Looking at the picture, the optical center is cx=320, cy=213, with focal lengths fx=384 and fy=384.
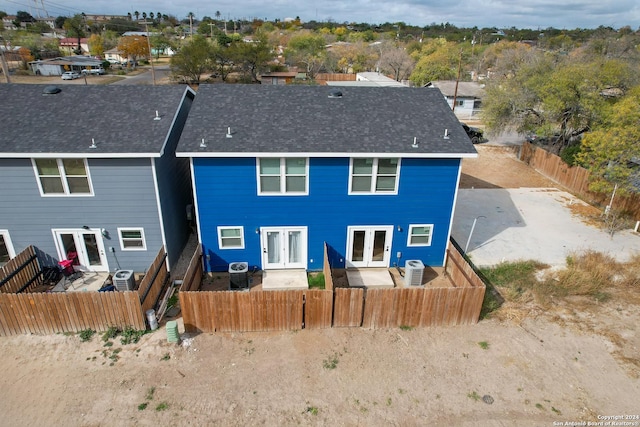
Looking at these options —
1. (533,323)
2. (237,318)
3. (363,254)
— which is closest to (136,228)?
(237,318)

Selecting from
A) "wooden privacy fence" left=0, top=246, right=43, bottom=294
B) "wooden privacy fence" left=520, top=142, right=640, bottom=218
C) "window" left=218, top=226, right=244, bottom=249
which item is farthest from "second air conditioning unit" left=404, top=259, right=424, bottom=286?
"wooden privacy fence" left=520, top=142, right=640, bottom=218

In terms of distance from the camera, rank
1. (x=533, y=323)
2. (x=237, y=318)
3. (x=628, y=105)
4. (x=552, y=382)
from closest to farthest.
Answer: (x=552, y=382) < (x=237, y=318) < (x=533, y=323) < (x=628, y=105)

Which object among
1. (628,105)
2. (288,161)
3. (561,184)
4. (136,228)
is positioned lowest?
(561,184)

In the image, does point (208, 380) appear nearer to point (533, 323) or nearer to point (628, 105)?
point (533, 323)

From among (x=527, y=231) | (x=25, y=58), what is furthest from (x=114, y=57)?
(x=527, y=231)

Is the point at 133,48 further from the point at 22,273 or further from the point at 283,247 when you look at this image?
the point at 283,247

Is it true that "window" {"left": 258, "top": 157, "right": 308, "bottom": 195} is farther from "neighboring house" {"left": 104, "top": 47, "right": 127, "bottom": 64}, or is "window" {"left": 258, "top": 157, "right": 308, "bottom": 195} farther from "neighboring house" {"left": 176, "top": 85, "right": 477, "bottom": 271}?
"neighboring house" {"left": 104, "top": 47, "right": 127, "bottom": 64}

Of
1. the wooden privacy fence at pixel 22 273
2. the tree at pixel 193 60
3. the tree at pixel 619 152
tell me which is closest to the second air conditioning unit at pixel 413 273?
the tree at pixel 619 152
